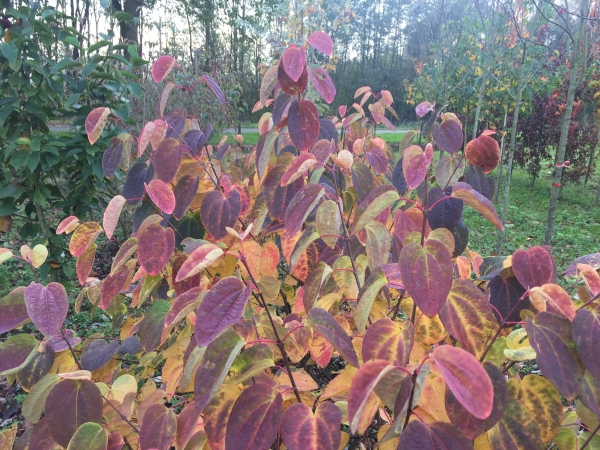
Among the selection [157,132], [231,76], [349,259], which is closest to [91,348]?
[157,132]

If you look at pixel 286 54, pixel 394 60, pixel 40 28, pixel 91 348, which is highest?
pixel 394 60

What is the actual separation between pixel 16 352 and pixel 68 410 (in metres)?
0.21

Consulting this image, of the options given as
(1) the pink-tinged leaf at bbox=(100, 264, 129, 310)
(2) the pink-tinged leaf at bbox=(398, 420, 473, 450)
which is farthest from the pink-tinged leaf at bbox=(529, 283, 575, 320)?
(1) the pink-tinged leaf at bbox=(100, 264, 129, 310)

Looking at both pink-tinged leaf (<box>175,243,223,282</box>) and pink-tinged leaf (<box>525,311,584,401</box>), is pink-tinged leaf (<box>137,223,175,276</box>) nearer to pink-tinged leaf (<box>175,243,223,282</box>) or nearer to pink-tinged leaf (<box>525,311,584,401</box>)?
pink-tinged leaf (<box>175,243,223,282</box>)

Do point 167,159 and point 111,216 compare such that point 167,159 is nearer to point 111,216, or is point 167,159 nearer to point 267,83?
point 111,216

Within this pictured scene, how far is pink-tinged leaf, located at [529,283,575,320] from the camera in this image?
1.91ft

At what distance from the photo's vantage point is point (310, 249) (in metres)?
1.02

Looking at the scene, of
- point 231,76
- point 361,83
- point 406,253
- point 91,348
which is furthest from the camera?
point 361,83

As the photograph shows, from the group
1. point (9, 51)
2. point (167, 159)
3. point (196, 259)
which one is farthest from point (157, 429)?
point (9, 51)

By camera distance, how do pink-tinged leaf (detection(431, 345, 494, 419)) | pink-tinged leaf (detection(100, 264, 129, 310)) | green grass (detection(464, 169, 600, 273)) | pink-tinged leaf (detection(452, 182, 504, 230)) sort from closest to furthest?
pink-tinged leaf (detection(431, 345, 494, 419))
pink-tinged leaf (detection(452, 182, 504, 230))
pink-tinged leaf (detection(100, 264, 129, 310))
green grass (detection(464, 169, 600, 273))

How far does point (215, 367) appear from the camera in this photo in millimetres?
585

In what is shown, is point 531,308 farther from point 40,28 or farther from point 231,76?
point 231,76

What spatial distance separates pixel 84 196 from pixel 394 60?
26.4 metres

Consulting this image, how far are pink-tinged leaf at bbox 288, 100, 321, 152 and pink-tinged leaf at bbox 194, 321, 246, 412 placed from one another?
17.2 inches
